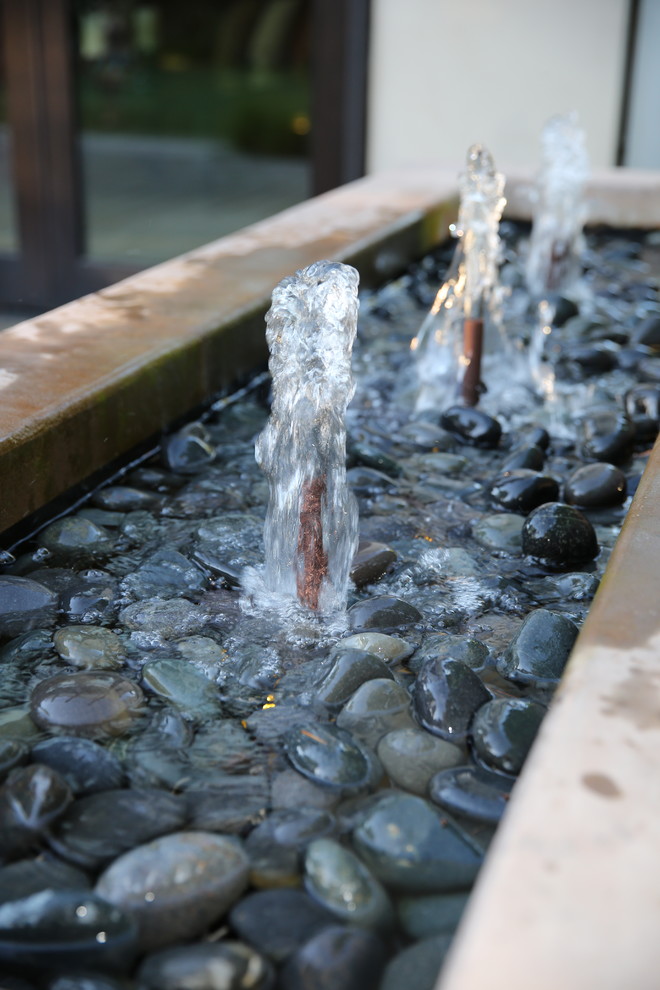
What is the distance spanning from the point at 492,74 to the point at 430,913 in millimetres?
5419

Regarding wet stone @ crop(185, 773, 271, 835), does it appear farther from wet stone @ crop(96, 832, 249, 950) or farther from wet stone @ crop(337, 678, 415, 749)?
wet stone @ crop(337, 678, 415, 749)

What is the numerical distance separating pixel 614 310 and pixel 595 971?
347 centimetres

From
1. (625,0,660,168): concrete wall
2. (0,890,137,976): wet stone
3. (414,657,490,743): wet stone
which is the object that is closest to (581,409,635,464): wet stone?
(414,657,490,743): wet stone

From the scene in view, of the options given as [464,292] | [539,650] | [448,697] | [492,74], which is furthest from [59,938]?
[492,74]

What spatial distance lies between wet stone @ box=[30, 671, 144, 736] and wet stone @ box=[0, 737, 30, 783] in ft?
0.24

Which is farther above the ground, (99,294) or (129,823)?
(99,294)

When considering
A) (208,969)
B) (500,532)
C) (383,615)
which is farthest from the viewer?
(500,532)

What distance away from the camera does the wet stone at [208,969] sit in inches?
44.1

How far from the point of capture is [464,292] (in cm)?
317

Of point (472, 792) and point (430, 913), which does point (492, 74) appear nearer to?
point (472, 792)

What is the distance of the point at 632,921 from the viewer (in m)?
0.99

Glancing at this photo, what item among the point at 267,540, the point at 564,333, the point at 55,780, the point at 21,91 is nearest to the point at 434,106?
the point at 21,91

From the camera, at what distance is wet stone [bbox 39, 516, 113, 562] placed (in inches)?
84.2

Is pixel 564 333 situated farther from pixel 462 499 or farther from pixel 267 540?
pixel 267 540
